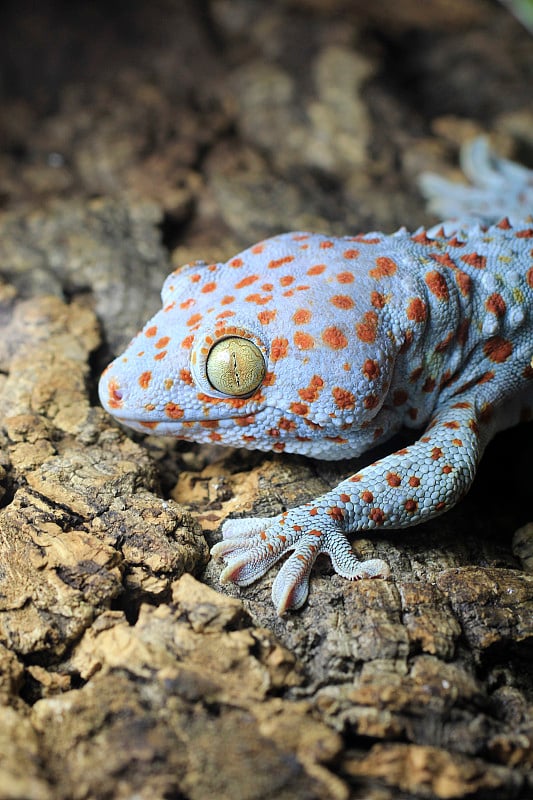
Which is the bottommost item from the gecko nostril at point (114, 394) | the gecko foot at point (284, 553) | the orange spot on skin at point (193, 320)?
the gecko foot at point (284, 553)

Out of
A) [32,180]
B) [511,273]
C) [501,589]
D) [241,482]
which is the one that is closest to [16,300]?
→ [32,180]

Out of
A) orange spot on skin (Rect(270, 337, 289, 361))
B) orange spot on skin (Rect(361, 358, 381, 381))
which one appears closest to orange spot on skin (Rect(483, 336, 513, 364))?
orange spot on skin (Rect(361, 358, 381, 381))

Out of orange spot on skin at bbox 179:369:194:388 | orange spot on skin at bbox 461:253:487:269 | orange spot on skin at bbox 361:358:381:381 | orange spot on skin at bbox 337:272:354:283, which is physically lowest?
orange spot on skin at bbox 179:369:194:388

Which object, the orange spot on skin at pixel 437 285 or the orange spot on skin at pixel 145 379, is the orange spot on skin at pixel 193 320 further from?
the orange spot on skin at pixel 437 285

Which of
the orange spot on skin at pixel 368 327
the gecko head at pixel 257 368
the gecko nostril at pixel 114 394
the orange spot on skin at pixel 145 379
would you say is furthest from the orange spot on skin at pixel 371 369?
the gecko nostril at pixel 114 394

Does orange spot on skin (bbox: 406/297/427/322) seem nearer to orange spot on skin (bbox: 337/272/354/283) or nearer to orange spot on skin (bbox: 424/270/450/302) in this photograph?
orange spot on skin (bbox: 424/270/450/302)

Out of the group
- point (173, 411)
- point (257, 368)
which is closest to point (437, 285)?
point (257, 368)

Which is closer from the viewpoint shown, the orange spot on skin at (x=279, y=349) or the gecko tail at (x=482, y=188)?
the orange spot on skin at (x=279, y=349)
